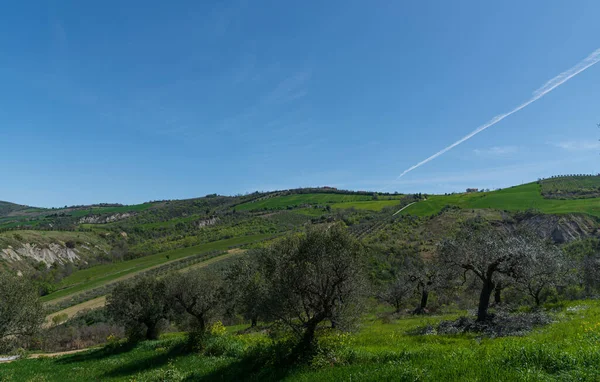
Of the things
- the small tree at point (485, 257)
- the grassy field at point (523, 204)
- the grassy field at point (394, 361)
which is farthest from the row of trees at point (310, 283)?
the grassy field at point (523, 204)

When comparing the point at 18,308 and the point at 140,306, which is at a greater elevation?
the point at 18,308

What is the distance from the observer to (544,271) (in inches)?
1134

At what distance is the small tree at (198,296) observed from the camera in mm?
36750

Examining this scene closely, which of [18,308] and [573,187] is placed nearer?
[18,308]

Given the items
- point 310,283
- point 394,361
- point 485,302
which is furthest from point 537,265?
point 310,283

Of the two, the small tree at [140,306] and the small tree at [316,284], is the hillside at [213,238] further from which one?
the small tree at [316,284]

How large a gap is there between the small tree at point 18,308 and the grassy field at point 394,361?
7809 millimetres

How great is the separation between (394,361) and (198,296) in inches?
1102

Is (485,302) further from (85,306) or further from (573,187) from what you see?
(573,187)

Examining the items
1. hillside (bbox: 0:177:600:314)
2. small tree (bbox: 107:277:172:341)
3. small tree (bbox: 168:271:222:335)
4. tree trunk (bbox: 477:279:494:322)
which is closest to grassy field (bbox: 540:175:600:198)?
hillside (bbox: 0:177:600:314)

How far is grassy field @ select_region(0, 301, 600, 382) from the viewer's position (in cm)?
1085

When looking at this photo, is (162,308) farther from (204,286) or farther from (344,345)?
(344,345)

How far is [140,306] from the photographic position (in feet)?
132

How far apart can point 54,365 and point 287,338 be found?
2639 cm
